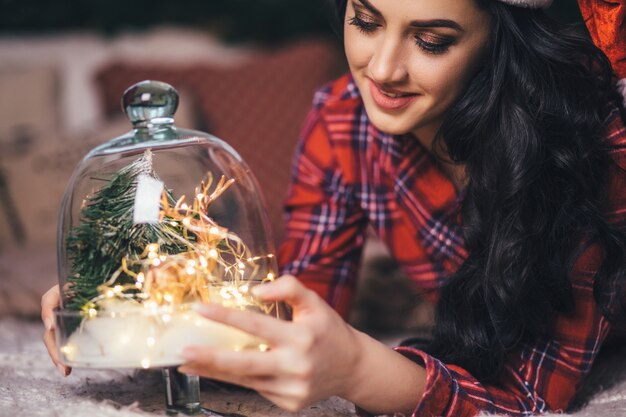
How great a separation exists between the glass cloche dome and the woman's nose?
25 centimetres

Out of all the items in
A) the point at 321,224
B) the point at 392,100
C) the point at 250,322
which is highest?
the point at 392,100

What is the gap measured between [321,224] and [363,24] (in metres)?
0.46

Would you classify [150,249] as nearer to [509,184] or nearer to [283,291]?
[283,291]

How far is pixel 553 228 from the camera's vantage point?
1.08m

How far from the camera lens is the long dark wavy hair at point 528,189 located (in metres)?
1.06

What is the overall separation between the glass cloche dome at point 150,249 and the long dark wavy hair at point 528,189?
1.03 ft

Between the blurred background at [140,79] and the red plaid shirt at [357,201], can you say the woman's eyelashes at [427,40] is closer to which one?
the red plaid shirt at [357,201]

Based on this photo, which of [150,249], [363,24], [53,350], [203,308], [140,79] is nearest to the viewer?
[203,308]

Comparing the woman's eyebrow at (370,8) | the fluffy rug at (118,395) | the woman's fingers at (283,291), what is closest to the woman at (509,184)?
the woman's eyebrow at (370,8)

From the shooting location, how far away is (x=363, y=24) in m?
1.06

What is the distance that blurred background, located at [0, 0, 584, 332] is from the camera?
1879 millimetres

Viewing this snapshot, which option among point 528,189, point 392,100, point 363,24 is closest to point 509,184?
point 528,189

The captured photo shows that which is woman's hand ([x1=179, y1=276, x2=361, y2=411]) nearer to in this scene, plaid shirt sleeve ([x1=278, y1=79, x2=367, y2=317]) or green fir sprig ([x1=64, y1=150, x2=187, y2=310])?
green fir sprig ([x1=64, y1=150, x2=187, y2=310])

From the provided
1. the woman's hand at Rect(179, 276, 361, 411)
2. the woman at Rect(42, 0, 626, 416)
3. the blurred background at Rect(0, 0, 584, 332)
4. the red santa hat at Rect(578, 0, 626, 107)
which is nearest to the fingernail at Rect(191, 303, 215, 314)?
the woman's hand at Rect(179, 276, 361, 411)
